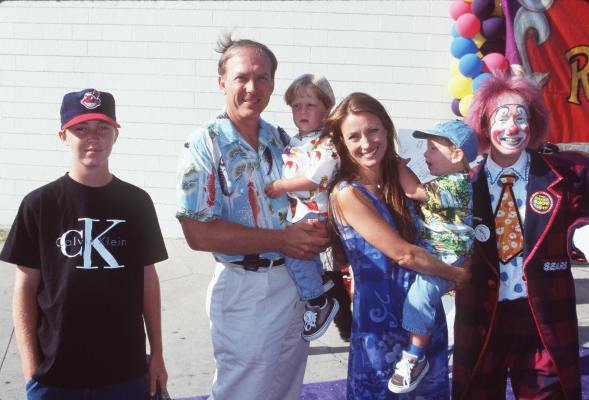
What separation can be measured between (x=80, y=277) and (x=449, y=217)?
145 centimetres

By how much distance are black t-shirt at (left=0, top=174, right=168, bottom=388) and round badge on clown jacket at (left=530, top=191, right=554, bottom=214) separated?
67.3 inches

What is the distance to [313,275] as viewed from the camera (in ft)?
8.83

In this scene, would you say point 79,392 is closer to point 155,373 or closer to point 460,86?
point 155,373

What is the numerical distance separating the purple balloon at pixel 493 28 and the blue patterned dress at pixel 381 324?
4.55 metres

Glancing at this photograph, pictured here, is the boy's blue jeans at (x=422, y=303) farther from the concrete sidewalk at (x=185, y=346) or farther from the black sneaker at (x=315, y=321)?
the concrete sidewalk at (x=185, y=346)

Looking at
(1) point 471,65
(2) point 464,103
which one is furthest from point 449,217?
(1) point 471,65

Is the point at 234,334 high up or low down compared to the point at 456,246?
down

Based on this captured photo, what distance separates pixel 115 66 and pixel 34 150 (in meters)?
1.48

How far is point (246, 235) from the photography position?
8.27 feet

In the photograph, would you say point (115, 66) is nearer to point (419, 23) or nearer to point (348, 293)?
point (419, 23)

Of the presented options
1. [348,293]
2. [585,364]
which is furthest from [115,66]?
[585,364]

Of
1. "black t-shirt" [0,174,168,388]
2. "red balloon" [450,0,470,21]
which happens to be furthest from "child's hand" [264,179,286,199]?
"red balloon" [450,0,470,21]

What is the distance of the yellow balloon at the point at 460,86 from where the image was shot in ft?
20.7

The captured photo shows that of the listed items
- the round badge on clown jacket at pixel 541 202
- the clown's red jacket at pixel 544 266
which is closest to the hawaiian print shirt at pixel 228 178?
the clown's red jacket at pixel 544 266
